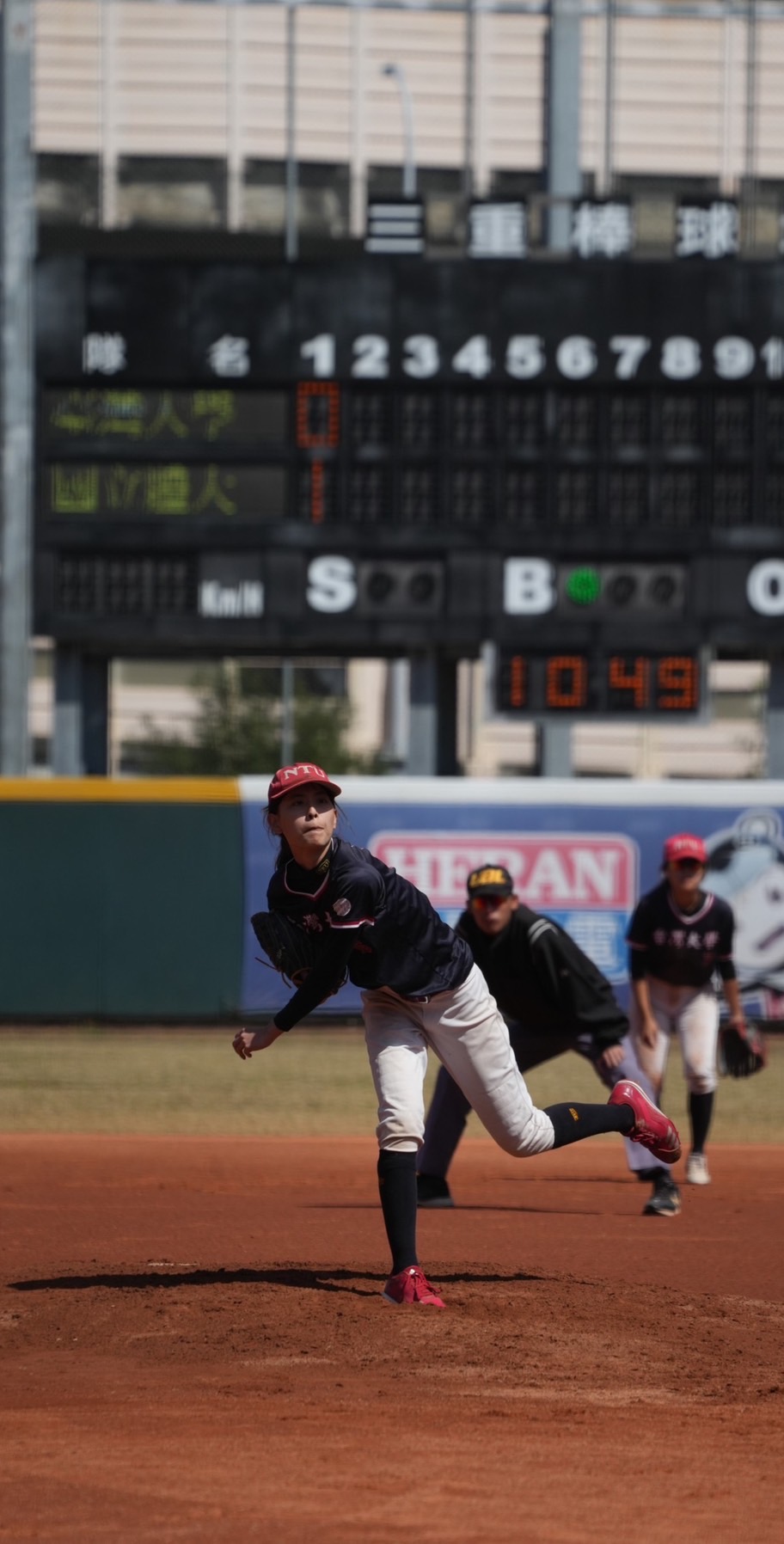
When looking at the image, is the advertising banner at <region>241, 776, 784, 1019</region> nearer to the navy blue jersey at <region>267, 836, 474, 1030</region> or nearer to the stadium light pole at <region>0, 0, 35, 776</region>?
the stadium light pole at <region>0, 0, 35, 776</region>

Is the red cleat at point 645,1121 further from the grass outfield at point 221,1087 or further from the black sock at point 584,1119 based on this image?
the grass outfield at point 221,1087

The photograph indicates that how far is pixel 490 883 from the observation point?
8.39 meters

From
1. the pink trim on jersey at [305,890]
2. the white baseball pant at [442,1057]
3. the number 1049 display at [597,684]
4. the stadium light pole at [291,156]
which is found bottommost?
the white baseball pant at [442,1057]

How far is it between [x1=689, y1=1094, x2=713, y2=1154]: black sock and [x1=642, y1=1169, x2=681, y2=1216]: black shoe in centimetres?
68

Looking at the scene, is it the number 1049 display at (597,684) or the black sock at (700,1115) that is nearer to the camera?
the black sock at (700,1115)

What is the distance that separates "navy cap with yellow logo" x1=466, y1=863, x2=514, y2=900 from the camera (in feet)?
27.5

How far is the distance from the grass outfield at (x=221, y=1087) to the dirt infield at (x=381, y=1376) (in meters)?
3.42

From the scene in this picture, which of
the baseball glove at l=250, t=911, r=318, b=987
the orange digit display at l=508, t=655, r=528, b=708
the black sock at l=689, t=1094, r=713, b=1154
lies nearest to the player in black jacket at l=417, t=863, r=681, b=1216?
the black sock at l=689, t=1094, r=713, b=1154

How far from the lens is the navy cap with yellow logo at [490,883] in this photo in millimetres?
8383

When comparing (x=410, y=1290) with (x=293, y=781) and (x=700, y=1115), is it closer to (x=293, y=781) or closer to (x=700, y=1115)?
(x=293, y=781)

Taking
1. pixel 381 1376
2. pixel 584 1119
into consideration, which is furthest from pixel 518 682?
pixel 381 1376

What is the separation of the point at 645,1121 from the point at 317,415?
459 inches

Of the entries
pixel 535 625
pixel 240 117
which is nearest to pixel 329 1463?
pixel 535 625

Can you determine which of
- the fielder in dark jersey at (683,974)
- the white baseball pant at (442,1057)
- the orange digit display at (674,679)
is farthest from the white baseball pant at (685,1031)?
the orange digit display at (674,679)
